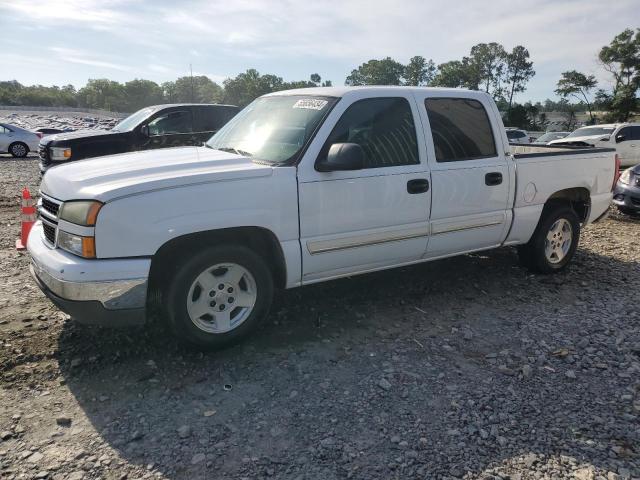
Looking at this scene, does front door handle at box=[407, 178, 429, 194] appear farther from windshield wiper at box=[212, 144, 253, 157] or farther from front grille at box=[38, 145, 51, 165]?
front grille at box=[38, 145, 51, 165]

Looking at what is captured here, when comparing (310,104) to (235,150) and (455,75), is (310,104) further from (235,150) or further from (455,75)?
(455,75)

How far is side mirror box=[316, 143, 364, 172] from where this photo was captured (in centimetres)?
351

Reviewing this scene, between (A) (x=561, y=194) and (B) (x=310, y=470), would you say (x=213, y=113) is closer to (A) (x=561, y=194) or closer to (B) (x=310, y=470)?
(A) (x=561, y=194)

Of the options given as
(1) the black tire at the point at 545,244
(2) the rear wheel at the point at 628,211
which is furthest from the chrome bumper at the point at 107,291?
(2) the rear wheel at the point at 628,211

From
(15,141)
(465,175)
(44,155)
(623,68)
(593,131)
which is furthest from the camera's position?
(623,68)

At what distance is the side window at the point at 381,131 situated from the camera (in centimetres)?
394

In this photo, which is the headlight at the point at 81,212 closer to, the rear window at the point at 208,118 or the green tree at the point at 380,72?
the rear window at the point at 208,118

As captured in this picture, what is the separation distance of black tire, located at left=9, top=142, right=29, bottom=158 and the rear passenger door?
20.6 meters

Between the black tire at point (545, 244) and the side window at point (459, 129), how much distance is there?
3.64 ft

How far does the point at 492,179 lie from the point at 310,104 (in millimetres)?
1849

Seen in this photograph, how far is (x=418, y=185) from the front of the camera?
4.14 meters

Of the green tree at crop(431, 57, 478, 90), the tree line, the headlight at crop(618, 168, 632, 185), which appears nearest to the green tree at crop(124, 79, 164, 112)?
the tree line

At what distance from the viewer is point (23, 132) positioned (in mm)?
20312

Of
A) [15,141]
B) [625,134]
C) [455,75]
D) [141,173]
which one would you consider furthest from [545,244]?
[455,75]
